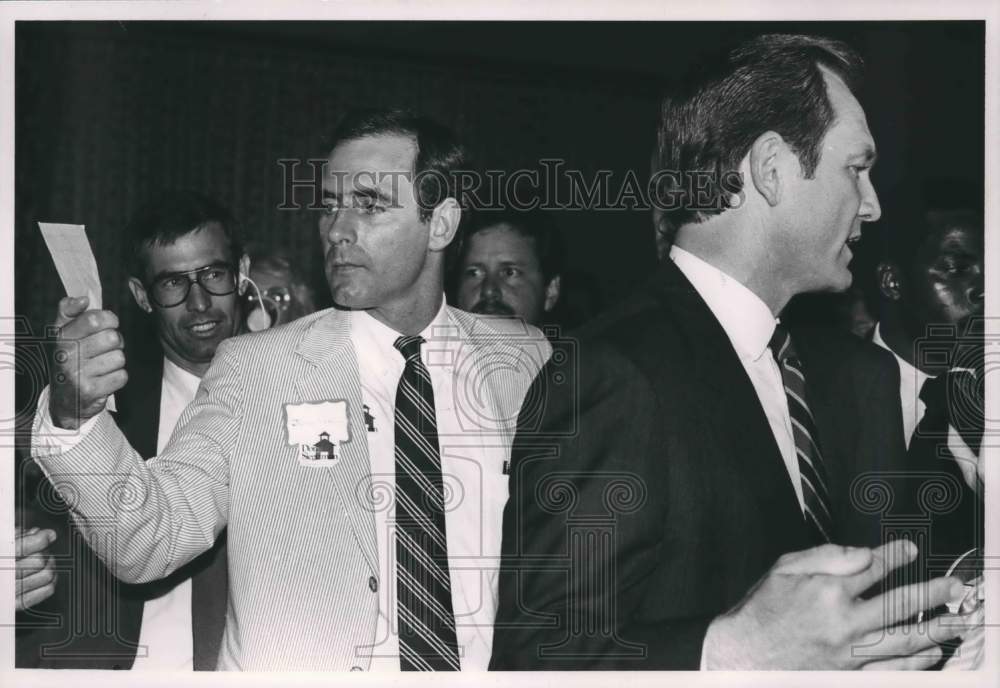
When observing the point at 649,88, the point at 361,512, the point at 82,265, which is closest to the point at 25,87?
the point at 82,265

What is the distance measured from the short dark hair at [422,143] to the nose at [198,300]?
50 cm

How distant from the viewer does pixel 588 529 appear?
92.0 inches

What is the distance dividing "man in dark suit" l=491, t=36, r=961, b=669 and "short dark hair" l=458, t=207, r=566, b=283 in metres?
0.60

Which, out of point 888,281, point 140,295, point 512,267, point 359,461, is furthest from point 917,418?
point 140,295

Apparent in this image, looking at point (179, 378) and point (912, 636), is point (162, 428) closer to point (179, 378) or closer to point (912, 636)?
point (179, 378)

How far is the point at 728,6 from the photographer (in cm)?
261

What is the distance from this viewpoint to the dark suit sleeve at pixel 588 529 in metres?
2.11

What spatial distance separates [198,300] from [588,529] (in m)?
1.13

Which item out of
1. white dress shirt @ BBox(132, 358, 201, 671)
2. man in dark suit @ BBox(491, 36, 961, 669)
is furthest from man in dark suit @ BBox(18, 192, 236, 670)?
man in dark suit @ BBox(491, 36, 961, 669)

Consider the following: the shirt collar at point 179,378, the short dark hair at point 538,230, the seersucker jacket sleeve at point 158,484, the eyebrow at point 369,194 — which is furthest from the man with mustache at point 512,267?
the seersucker jacket sleeve at point 158,484

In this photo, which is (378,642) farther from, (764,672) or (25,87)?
(25,87)

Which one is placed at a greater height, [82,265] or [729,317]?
[82,265]

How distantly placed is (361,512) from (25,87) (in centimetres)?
133

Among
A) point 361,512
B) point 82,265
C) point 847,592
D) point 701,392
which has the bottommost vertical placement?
point 847,592
